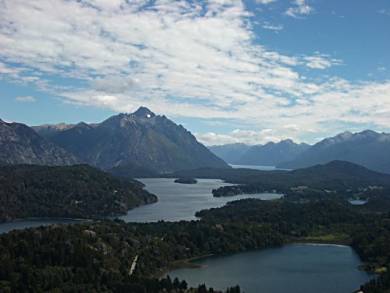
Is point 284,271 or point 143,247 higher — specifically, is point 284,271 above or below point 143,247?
below

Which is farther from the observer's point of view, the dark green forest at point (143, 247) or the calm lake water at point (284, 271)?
the calm lake water at point (284, 271)

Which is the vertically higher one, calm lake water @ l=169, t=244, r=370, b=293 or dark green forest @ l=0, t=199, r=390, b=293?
dark green forest @ l=0, t=199, r=390, b=293

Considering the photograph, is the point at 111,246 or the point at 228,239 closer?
the point at 111,246

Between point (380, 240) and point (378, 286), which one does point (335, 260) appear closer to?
point (380, 240)

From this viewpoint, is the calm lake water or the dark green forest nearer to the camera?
the dark green forest

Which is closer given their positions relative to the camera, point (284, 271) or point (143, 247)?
point (284, 271)

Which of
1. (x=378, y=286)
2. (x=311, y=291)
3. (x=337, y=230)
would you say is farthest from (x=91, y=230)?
(x=337, y=230)

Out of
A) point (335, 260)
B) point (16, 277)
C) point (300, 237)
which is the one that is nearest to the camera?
point (16, 277)

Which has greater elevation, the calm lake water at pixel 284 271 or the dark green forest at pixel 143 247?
the dark green forest at pixel 143 247
